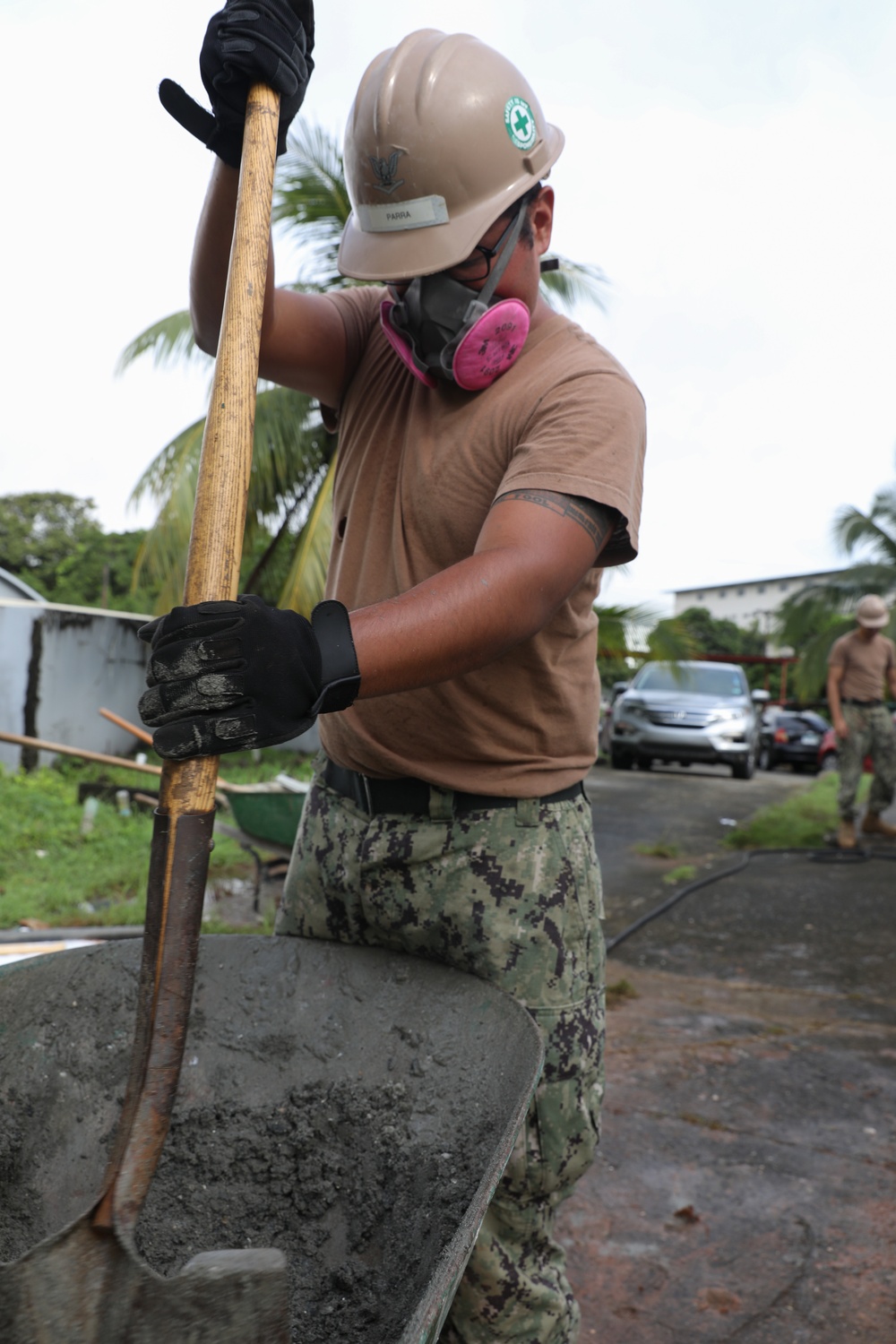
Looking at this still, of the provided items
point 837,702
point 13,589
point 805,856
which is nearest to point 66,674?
point 13,589

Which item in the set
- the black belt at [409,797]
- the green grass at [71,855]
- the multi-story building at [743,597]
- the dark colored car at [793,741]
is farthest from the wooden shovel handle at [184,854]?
the multi-story building at [743,597]

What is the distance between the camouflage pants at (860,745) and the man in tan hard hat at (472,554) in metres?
6.37

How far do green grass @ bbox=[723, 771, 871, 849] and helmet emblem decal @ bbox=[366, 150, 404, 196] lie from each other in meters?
6.70

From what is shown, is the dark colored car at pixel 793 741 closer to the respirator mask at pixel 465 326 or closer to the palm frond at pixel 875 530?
the palm frond at pixel 875 530

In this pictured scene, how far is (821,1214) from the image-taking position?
8.42 ft

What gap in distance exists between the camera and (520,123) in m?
1.53

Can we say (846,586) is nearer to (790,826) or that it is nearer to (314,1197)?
(790,826)

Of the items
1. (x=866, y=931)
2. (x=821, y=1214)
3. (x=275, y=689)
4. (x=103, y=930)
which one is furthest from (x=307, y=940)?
(x=866, y=931)

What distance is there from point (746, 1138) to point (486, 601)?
7.97 ft

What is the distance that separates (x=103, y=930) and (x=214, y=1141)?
2.32 m

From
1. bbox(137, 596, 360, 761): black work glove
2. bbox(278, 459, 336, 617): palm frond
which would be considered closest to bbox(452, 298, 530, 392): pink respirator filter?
bbox(137, 596, 360, 761): black work glove

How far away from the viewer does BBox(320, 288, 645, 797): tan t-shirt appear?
4.67ft

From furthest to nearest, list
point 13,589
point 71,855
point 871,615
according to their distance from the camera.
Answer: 1. point 13,589
2. point 871,615
3. point 71,855

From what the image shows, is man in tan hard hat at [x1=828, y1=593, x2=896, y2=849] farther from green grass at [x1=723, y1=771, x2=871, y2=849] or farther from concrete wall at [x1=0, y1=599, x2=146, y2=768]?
concrete wall at [x1=0, y1=599, x2=146, y2=768]
